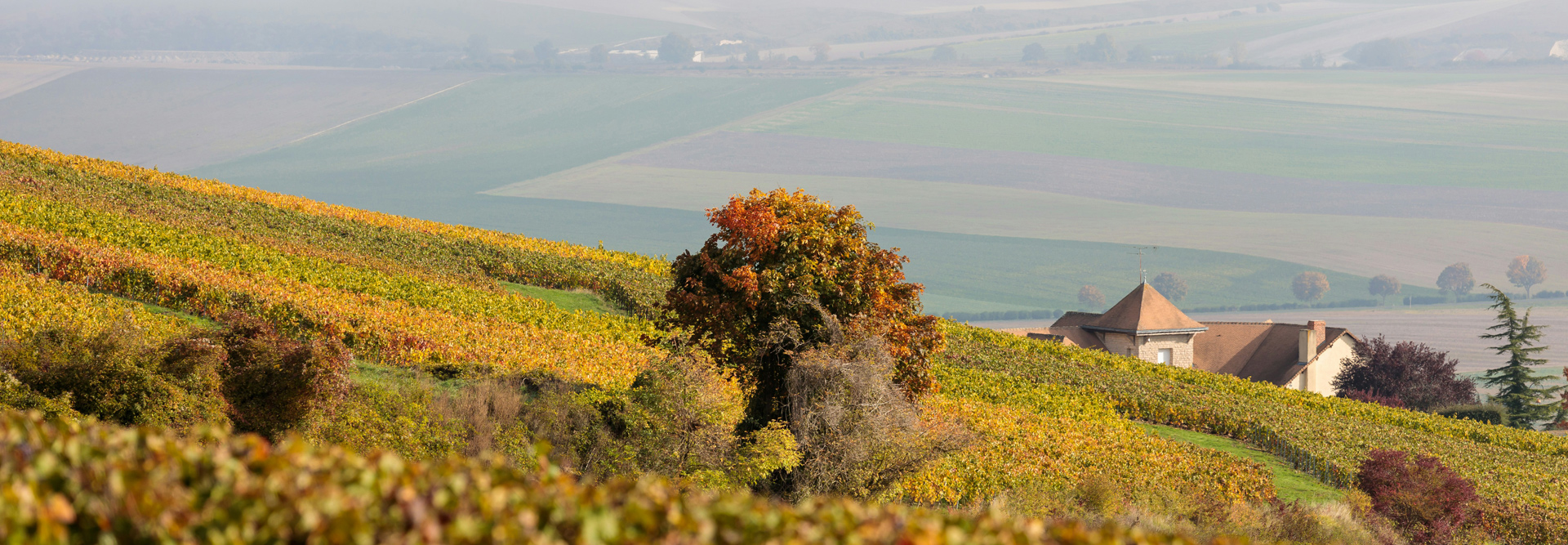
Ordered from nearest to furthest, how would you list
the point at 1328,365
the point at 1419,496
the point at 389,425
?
1. the point at 389,425
2. the point at 1419,496
3. the point at 1328,365

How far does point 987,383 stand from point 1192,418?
6244 millimetres

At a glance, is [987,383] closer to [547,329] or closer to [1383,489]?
[1383,489]

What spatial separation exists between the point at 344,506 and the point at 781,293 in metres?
12.8

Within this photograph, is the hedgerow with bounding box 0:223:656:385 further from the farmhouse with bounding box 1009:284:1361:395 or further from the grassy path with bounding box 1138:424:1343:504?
the farmhouse with bounding box 1009:284:1361:395

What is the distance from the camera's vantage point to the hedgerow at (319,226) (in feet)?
96.3

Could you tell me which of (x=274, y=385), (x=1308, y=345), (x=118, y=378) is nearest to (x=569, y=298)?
(x=274, y=385)

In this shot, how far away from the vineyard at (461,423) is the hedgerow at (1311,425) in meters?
0.13

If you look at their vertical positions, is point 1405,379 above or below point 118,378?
below

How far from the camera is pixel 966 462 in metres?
19.2

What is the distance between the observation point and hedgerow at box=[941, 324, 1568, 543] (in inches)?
1017

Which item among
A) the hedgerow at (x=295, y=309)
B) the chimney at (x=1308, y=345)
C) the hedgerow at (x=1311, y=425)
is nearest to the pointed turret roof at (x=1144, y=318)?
the chimney at (x=1308, y=345)

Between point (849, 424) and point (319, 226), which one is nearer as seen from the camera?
point (849, 424)

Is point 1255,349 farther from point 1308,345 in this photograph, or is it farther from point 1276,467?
point 1276,467

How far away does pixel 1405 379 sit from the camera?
58.2 meters
